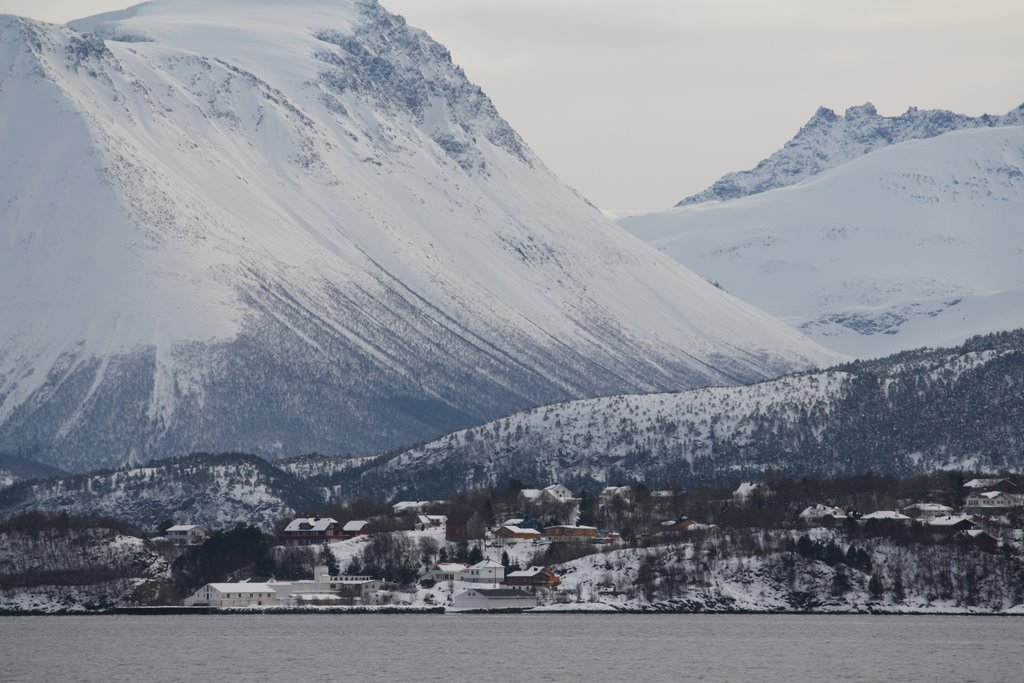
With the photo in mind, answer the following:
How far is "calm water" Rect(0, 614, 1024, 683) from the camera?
518 feet

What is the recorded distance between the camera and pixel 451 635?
190 meters

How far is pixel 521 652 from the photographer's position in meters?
175

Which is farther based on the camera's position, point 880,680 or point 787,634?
point 787,634

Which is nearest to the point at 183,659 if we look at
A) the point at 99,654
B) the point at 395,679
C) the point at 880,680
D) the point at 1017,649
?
the point at 99,654

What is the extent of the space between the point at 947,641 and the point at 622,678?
38657mm

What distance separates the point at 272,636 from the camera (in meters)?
189

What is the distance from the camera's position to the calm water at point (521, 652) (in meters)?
158

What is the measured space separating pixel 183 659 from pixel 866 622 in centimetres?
6412

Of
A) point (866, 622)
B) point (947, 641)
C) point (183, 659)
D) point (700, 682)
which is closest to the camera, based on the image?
point (700, 682)

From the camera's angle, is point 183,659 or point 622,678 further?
point 183,659

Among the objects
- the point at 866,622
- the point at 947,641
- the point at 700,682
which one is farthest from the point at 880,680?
the point at 866,622

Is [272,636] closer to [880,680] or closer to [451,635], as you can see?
[451,635]

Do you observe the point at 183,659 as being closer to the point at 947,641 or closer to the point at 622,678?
the point at 622,678

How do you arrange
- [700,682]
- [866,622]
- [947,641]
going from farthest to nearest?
[866,622], [947,641], [700,682]
